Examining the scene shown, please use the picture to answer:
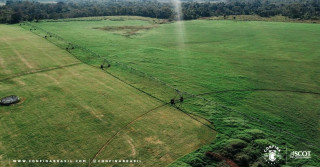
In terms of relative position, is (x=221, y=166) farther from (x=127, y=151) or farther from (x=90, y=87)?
(x=90, y=87)

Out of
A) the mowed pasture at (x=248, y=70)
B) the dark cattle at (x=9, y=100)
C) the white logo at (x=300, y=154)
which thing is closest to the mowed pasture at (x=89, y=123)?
the dark cattle at (x=9, y=100)

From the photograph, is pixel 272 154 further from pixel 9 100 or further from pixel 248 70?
pixel 9 100

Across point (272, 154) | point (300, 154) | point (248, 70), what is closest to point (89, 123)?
point (272, 154)

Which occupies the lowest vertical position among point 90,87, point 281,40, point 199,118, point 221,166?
point 221,166

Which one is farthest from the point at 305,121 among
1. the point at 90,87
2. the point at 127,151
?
the point at 90,87

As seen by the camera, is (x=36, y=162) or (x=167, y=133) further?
(x=167, y=133)

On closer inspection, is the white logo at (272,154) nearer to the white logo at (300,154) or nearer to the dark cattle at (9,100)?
the white logo at (300,154)
